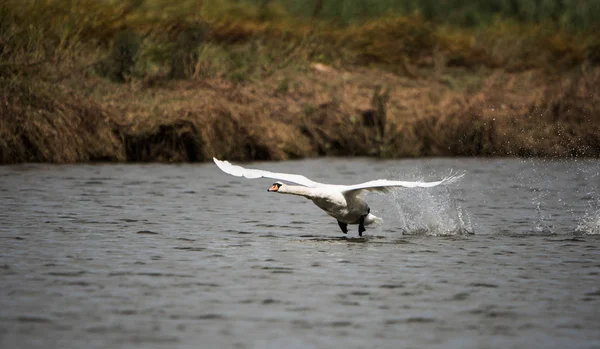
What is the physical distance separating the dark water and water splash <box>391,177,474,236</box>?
0.04 metres

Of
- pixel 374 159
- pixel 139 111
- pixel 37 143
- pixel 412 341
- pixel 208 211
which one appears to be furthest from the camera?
pixel 374 159

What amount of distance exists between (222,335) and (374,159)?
65.4ft

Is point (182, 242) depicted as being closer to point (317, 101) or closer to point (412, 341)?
point (412, 341)

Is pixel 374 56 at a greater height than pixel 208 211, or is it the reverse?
pixel 374 56

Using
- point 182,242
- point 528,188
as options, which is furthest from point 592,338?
point 528,188

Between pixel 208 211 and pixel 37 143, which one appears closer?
pixel 208 211

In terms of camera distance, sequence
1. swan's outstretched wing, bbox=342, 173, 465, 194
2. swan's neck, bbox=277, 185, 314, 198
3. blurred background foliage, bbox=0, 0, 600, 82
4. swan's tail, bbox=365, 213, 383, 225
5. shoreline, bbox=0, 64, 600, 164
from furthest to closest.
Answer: blurred background foliage, bbox=0, 0, 600, 82 → shoreline, bbox=0, 64, 600, 164 → swan's tail, bbox=365, 213, 383, 225 → swan's neck, bbox=277, 185, 314, 198 → swan's outstretched wing, bbox=342, 173, 465, 194

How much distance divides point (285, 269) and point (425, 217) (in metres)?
4.38

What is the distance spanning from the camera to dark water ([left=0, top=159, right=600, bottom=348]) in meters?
9.45

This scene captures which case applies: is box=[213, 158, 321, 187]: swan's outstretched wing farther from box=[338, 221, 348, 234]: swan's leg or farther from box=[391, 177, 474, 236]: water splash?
box=[391, 177, 474, 236]: water splash

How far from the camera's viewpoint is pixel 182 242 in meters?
14.8

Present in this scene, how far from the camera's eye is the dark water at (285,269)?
9453mm

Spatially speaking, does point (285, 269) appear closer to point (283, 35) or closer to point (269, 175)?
point (269, 175)

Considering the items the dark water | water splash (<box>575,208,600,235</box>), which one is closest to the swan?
the dark water
